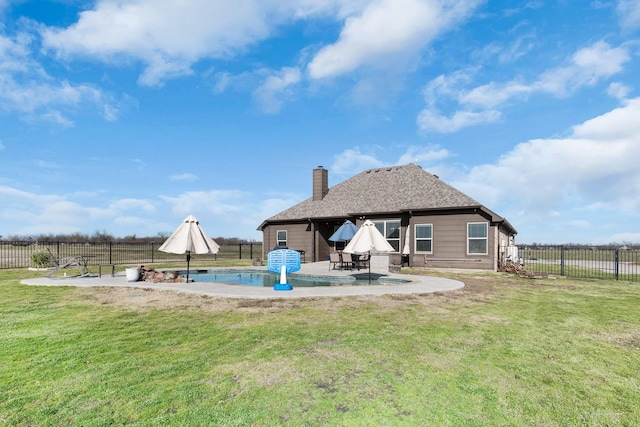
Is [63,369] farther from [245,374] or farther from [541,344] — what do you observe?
[541,344]

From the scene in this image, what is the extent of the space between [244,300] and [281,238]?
16654 mm

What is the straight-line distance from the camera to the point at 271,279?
16375 millimetres

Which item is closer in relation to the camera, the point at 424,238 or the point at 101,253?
the point at 424,238

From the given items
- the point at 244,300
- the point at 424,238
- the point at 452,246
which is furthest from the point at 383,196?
the point at 244,300

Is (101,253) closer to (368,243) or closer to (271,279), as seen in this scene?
(271,279)

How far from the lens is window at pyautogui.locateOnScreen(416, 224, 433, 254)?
19.1m

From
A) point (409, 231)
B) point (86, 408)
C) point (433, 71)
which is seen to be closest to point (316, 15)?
point (433, 71)

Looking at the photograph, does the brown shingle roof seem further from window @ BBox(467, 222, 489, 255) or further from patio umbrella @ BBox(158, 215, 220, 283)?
patio umbrella @ BBox(158, 215, 220, 283)

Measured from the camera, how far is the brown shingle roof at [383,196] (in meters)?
19.4

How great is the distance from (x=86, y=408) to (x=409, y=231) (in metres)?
17.8

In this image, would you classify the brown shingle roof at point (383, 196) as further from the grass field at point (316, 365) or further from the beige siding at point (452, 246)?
the grass field at point (316, 365)

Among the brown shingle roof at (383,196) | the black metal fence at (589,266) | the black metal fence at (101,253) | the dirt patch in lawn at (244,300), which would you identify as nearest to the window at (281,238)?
the brown shingle roof at (383,196)

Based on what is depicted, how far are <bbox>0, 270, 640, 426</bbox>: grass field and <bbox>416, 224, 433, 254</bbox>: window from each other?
10.5 m

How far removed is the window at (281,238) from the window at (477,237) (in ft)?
42.5
